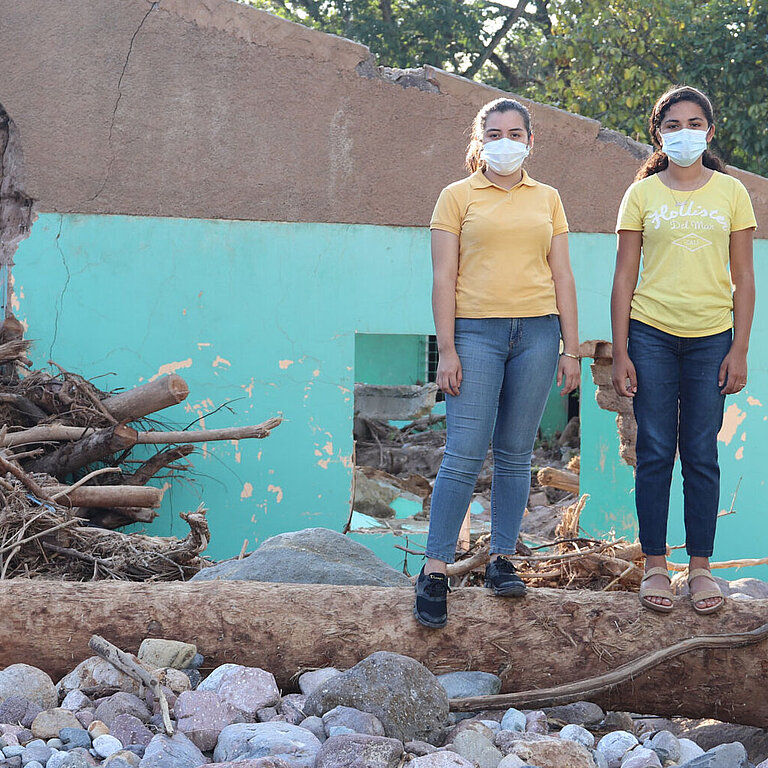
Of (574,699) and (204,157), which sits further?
(204,157)

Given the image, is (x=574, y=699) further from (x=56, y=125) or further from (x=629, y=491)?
(x=56, y=125)

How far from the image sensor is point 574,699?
3.27 meters

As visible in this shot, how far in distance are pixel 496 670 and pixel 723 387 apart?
4.38ft

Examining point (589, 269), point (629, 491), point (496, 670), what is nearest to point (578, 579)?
point (496, 670)

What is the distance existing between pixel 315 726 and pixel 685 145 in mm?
2428

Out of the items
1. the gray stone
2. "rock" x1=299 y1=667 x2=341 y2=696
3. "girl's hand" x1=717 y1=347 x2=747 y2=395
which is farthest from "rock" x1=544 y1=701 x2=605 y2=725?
"girl's hand" x1=717 y1=347 x2=747 y2=395

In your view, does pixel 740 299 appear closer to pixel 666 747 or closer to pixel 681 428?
pixel 681 428

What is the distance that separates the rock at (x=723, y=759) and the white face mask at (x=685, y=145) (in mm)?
2049

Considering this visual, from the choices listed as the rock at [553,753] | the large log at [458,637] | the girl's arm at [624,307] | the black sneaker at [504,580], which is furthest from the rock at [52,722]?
the girl's arm at [624,307]

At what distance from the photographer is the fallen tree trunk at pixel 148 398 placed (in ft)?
18.9

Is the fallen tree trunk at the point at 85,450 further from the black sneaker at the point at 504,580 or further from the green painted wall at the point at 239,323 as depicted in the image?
the black sneaker at the point at 504,580

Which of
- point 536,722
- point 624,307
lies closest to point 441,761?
point 536,722

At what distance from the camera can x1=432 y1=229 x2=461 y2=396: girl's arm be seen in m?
3.31

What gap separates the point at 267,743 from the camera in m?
2.74
